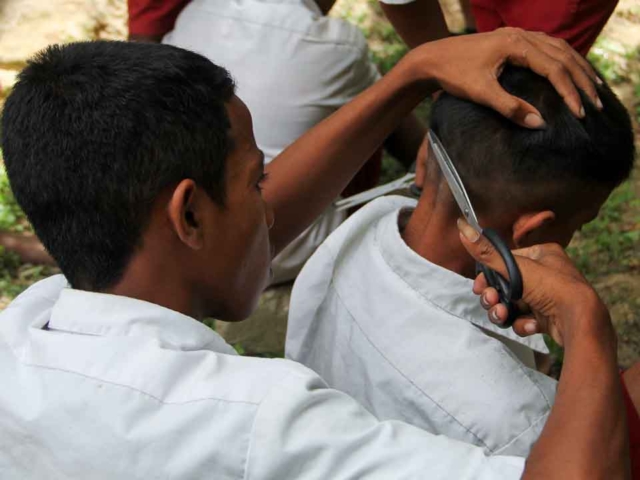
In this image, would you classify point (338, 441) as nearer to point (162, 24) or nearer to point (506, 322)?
point (506, 322)

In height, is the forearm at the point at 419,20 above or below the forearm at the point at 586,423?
below

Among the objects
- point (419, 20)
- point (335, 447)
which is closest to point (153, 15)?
point (419, 20)

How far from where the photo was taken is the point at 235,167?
1393 millimetres

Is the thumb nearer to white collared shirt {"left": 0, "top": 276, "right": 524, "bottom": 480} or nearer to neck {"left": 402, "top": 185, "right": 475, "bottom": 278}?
neck {"left": 402, "top": 185, "right": 475, "bottom": 278}

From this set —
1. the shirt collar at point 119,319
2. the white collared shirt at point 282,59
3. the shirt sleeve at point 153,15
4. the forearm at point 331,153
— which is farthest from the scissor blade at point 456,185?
the shirt sleeve at point 153,15

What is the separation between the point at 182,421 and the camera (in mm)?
1149

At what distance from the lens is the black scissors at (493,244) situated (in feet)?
4.48

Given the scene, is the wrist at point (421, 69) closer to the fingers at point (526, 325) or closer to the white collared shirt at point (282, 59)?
the fingers at point (526, 325)

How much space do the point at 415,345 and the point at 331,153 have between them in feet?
1.74

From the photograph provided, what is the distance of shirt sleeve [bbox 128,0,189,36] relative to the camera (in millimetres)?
3096

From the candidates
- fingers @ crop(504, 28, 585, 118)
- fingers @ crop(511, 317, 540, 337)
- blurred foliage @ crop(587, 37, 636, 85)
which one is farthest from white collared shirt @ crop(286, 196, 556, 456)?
blurred foliage @ crop(587, 37, 636, 85)

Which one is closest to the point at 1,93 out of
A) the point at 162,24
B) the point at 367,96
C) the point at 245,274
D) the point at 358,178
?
the point at 162,24

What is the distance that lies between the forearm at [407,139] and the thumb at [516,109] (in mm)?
1984

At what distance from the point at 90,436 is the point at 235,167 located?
491 mm
